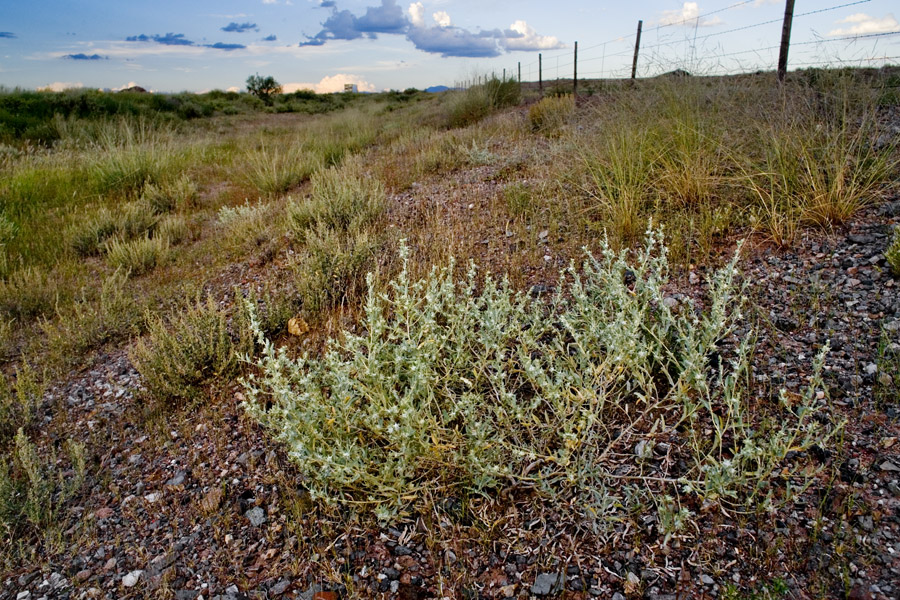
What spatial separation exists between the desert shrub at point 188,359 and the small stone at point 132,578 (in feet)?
4.10

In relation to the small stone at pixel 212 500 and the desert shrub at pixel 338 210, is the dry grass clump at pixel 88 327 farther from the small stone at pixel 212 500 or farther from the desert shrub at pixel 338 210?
the small stone at pixel 212 500

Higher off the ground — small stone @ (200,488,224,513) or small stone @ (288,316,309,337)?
small stone @ (288,316,309,337)

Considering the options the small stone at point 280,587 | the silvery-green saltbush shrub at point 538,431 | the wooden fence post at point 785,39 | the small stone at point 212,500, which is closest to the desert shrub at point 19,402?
the small stone at point 212,500

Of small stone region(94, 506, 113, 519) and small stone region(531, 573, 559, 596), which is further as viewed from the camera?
small stone region(94, 506, 113, 519)

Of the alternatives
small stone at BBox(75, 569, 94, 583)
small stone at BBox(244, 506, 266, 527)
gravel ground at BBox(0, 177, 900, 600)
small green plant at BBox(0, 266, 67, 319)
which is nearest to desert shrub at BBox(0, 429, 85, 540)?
gravel ground at BBox(0, 177, 900, 600)

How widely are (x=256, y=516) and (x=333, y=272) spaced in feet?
7.01

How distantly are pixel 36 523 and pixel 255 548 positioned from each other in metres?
1.11

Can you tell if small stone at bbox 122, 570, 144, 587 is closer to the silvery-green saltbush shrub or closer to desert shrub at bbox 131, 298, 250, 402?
the silvery-green saltbush shrub

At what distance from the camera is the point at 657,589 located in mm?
1869

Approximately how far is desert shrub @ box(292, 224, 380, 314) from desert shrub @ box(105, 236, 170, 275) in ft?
6.80

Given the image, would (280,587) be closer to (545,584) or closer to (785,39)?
(545,584)

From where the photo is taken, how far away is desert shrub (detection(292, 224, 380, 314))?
3.96 meters

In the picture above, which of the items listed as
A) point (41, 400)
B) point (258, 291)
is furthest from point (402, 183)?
point (41, 400)

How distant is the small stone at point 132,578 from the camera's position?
2129mm
